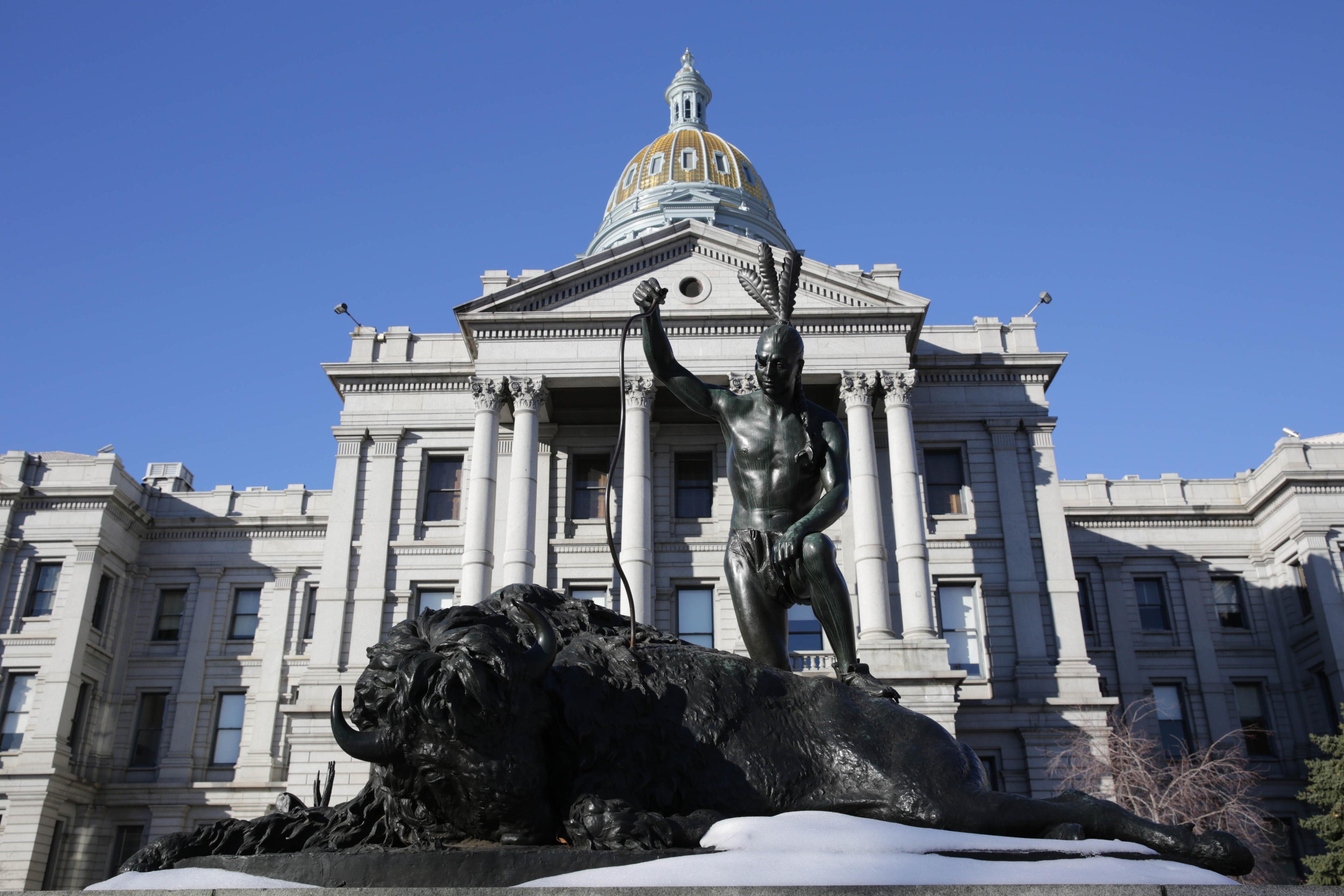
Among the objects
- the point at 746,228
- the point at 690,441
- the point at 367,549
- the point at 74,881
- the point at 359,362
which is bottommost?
the point at 74,881

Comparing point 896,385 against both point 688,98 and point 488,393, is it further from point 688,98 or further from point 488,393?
point 688,98

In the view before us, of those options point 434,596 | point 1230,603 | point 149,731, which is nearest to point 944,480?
point 1230,603

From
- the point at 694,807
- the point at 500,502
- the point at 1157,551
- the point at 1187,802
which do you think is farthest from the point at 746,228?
the point at 694,807

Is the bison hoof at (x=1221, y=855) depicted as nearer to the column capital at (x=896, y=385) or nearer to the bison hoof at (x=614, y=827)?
the bison hoof at (x=614, y=827)

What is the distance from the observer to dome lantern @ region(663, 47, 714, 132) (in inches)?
3462

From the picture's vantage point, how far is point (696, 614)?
1366 inches

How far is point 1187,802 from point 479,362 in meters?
23.2

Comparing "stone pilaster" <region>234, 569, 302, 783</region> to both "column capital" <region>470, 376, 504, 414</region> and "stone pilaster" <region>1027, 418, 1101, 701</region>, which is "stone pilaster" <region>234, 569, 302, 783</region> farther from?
"stone pilaster" <region>1027, 418, 1101, 701</region>

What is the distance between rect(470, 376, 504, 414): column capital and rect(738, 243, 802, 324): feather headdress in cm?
2806

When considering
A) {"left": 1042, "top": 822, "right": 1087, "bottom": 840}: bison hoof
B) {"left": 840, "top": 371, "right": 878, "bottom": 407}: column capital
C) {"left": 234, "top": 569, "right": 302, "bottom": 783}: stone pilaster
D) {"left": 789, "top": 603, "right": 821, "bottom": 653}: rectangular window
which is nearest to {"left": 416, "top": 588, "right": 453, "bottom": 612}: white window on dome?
{"left": 234, "top": 569, "right": 302, "bottom": 783}: stone pilaster

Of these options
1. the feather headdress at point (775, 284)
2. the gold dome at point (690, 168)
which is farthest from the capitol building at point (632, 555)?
the gold dome at point (690, 168)

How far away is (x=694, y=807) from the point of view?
13.0 ft

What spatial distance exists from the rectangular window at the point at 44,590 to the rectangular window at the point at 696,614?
24.7 meters

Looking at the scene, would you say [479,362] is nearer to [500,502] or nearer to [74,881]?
[500,502]
